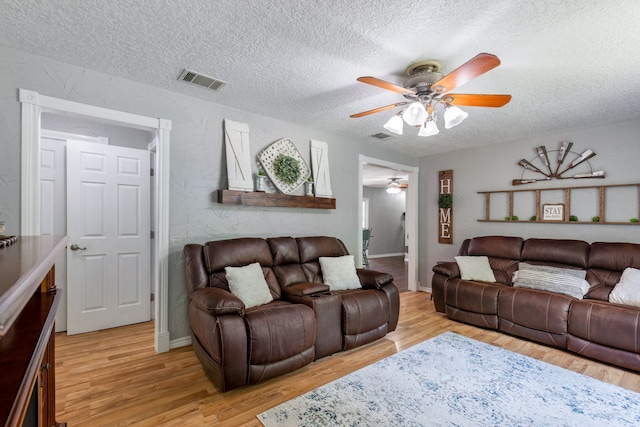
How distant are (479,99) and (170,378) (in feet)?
10.4

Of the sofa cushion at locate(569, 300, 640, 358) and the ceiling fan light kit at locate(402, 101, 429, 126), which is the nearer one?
the ceiling fan light kit at locate(402, 101, 429, 126)

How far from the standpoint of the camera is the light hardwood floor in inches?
76.1

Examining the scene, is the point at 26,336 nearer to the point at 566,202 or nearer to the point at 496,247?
the point at 496,247

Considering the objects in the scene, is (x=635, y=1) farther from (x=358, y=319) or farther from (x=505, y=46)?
(x=358, y=319)

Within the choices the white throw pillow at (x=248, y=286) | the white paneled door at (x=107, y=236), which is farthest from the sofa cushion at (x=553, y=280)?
the white paneled door at (x=107, y=236)

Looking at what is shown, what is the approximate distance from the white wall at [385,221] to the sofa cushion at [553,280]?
A: 6331mm

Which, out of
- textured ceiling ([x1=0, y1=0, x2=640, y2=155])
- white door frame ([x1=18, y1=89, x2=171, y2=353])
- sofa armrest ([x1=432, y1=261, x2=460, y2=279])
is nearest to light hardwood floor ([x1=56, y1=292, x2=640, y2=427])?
white door frame ([x1=18, y1=89, x2=171, y2=353])

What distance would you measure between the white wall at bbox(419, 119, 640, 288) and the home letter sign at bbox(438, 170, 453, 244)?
0.07 meters

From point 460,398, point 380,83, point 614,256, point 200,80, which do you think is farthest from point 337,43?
point 614,256

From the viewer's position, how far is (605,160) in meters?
3.59

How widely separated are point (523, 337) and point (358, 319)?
1.93 metres

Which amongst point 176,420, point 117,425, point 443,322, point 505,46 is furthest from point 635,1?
point 117,425

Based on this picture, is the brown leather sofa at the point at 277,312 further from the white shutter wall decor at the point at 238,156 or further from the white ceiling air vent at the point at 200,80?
the white ceiling air vent at the point at 200,80

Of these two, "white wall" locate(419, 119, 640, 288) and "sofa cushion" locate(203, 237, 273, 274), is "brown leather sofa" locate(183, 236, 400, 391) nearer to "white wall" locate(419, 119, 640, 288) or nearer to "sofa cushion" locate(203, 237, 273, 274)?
"sofa cushion" locate(203, 237, 273, 274)
